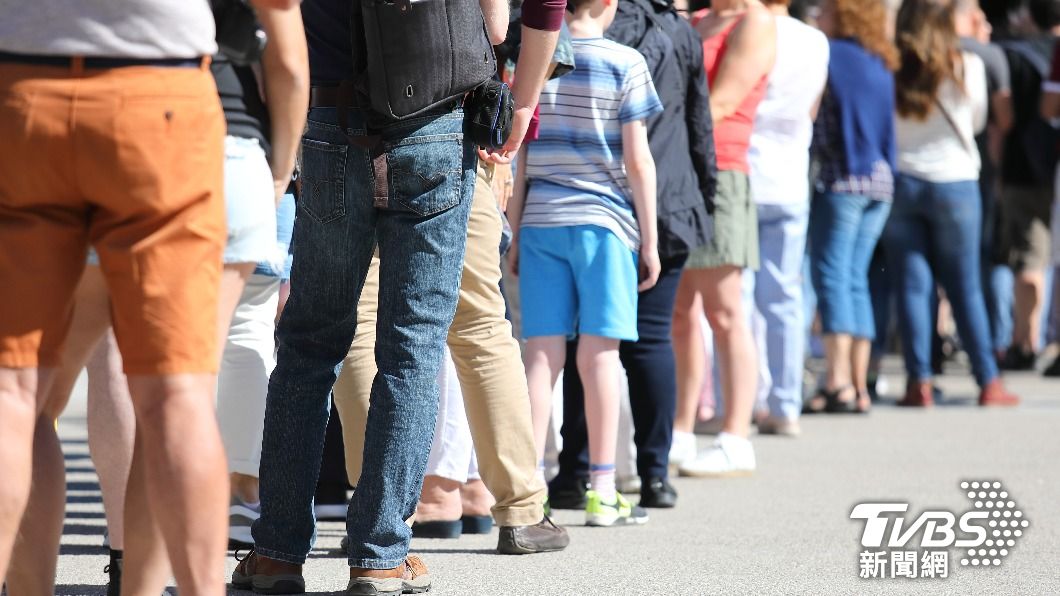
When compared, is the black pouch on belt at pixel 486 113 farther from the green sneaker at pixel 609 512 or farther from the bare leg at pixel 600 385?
the green sneaker at pixel 609 512

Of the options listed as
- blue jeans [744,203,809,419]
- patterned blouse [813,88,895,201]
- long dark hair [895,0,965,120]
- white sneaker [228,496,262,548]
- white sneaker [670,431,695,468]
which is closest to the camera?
white sneaker [228,496,262,548]

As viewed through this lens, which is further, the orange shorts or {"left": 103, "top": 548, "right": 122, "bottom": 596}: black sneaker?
{"left": 103, "top": 548, "right": 122, "bottom": 596}: black sneaker

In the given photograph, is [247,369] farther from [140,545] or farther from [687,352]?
[687,352]

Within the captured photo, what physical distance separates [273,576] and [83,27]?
1.85m

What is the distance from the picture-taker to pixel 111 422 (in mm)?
3984

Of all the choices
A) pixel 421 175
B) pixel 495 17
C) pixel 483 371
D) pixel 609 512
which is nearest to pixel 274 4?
pixel 421 175

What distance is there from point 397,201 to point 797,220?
4.60 metres

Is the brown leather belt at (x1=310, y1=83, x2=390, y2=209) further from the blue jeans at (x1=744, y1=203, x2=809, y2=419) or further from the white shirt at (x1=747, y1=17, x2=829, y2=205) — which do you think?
the blue jeans at (x1=744, y1=203, x2=809, y2=419)

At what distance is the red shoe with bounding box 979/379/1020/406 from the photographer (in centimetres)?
1046

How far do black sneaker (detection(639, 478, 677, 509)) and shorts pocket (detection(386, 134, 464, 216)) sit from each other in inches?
89.9

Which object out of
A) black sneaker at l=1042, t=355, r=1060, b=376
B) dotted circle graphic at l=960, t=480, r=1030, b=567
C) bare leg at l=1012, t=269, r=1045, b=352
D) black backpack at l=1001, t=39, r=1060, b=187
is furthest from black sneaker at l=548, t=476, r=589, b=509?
bare leg at l=1012, t=269, r=1045, b=352

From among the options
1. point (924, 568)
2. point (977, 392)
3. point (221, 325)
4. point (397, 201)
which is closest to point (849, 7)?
point (977, 392)

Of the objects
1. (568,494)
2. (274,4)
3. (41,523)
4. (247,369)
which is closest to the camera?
(274,4)

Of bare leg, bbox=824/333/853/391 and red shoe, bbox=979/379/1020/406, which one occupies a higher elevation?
bare leg, bbox=824/333/853/391
